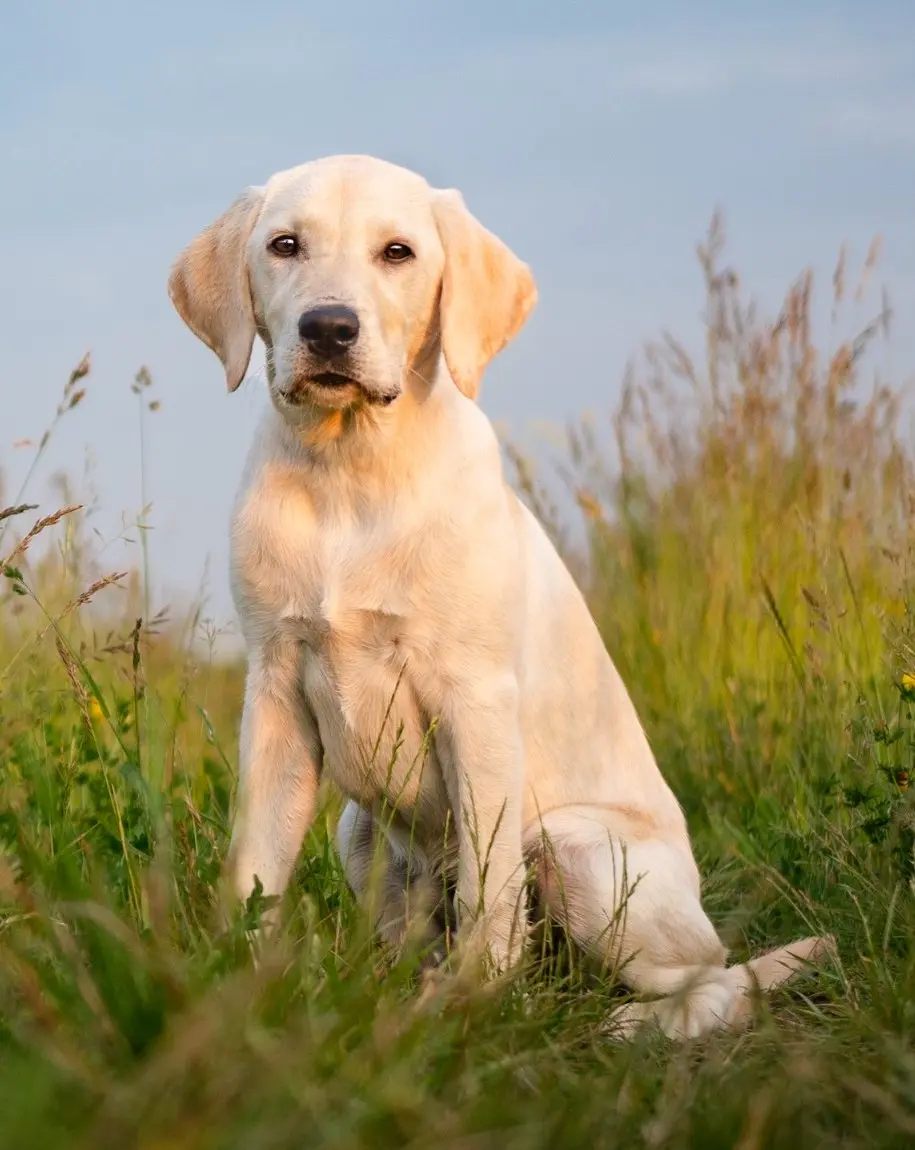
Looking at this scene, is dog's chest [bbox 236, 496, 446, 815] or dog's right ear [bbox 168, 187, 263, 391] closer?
dog's chest [bbox 236, 496, 446, 815]

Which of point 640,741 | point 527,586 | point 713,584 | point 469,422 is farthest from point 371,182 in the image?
point 713,584

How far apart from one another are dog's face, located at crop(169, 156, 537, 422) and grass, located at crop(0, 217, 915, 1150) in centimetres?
57

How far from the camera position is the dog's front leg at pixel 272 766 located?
125 inches

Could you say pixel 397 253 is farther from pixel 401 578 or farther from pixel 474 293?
pixel 401 578

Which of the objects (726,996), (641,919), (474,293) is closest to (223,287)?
(474,293)

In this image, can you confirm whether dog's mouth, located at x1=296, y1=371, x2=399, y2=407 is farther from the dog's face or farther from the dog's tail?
the dog's tail

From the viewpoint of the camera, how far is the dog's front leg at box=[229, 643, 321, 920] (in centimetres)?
318

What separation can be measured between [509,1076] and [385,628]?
46.5 inches

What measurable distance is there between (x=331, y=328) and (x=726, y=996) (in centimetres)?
156

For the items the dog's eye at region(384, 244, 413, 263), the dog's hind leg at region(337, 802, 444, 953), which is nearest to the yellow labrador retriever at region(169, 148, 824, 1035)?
the dog's eye at region(384, 244, 413, 263)

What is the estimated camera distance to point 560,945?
331 centimetres

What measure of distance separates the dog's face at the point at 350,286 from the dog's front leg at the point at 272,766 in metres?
0.55

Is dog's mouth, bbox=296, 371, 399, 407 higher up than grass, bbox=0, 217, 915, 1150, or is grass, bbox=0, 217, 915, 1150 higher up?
dog's mouth, bbox=296, 371, 399, 407

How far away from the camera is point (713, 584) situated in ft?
19.3
